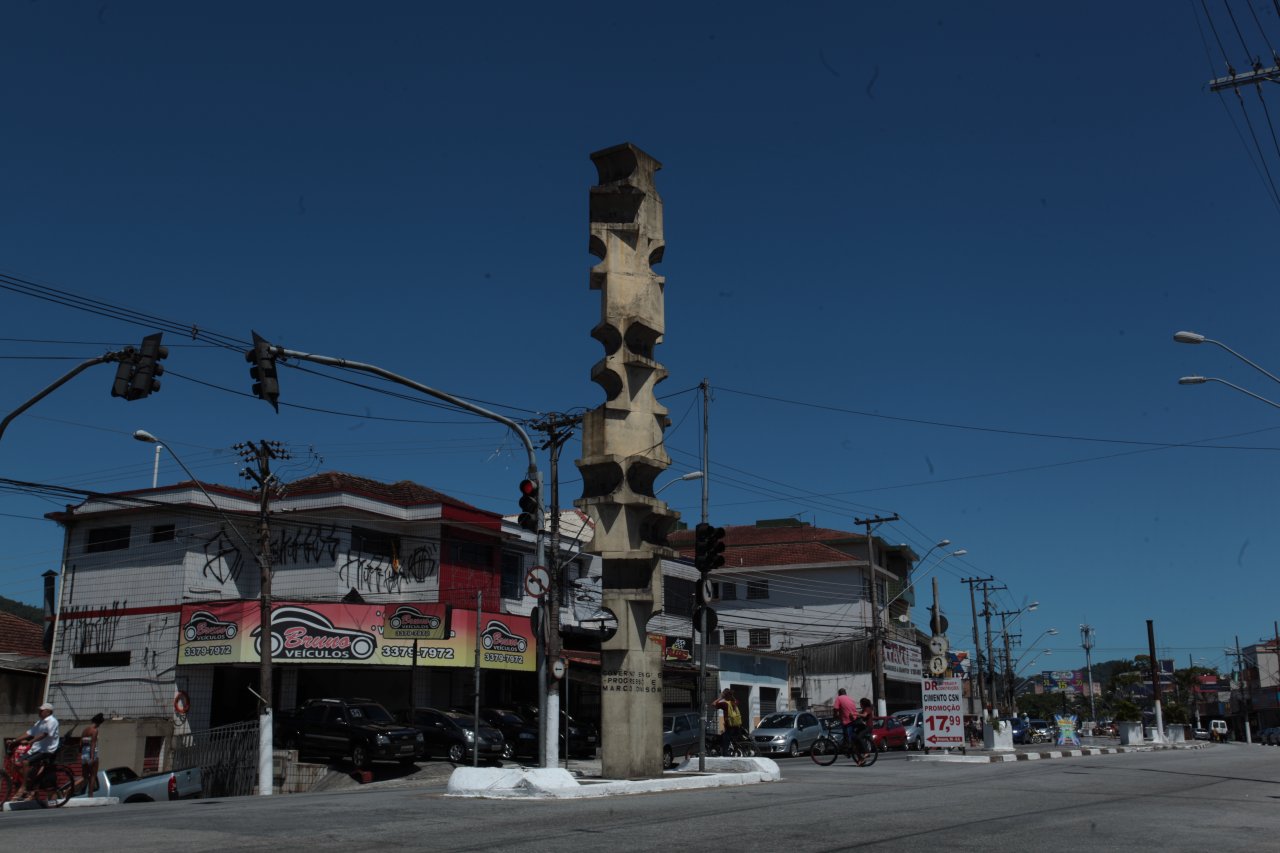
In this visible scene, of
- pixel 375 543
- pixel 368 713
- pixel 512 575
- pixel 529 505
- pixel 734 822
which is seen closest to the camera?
pixel 734 822

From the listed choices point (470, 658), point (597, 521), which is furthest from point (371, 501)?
point (597, 521)

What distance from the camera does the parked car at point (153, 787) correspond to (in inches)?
939

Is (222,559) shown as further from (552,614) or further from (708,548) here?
(708,548)

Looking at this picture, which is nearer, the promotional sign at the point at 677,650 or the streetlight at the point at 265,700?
the streetlight at the point at 265,700

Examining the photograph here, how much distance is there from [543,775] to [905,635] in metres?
61.8

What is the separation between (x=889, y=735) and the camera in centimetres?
4378

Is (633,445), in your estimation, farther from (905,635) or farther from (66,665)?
(905,635)

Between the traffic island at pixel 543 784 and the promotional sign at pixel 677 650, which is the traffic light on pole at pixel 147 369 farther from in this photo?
the promotional sign at pixel 677 650

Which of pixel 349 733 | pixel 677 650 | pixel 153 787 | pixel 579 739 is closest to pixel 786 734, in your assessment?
pixel 579 739

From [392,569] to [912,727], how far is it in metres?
22.2

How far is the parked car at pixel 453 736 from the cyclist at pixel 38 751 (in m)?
12.9

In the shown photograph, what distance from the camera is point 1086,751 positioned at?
33.2m

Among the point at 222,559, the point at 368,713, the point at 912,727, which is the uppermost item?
the point at 222,559

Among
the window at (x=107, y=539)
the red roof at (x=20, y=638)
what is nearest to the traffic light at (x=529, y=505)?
the window at (x=107, y=539)
